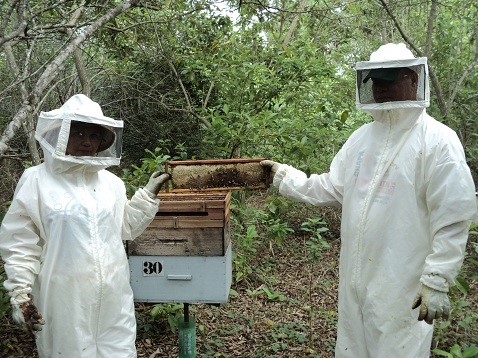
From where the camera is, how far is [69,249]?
2.25 m

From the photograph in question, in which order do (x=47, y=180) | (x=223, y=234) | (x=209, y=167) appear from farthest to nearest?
(x=209, y=167) → (x=223, y=234) → (x=47, y=180)

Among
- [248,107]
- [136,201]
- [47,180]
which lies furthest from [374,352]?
[248,107]

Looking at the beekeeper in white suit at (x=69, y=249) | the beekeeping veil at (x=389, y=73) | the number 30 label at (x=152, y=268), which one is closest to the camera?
the beekeeper in white suit at (x=69, y=249)

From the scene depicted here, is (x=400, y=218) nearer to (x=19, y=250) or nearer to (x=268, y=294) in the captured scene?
(x=19, y=250)

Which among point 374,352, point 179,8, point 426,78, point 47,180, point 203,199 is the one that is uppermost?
point 179,8

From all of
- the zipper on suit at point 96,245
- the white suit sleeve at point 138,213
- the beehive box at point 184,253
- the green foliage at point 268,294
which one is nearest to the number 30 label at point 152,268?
the beehive box at point 184,253

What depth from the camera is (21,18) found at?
266 cm

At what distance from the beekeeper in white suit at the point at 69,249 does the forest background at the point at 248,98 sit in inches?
63.9

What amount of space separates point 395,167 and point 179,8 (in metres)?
4.13

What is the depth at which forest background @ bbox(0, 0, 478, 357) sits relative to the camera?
4453 millimetres

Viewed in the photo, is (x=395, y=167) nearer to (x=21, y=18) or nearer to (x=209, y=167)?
(x=209, y=167)

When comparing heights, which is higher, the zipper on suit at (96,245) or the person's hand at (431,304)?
the zipper on suit at (96,245)

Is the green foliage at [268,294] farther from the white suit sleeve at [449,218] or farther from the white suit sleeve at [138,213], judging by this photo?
the white suit sleeve at [449,218]

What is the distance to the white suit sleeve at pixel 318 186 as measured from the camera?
9.02ft
